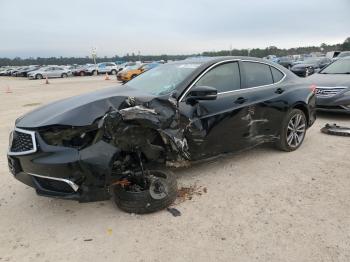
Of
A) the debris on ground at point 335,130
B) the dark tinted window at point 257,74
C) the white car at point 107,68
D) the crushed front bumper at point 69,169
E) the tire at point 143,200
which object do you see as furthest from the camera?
the white car at point 107,68

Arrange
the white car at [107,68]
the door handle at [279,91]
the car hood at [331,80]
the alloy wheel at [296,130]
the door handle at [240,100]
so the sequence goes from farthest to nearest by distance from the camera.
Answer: the white car at [107,68] → the car hood at [331,80] → the alloy wheel at [296,130] → the door handle at [279,91] → the door handle at [240,100]

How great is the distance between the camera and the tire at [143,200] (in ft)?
12.3

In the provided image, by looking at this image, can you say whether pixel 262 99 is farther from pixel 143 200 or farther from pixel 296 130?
pixel 143 200

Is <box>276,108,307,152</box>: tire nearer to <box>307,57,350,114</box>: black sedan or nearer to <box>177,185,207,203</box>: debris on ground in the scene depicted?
<box>177,185,207,203</box>: debris on ground

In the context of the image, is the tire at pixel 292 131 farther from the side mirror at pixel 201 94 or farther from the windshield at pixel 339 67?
the windshield at pixel 339 67

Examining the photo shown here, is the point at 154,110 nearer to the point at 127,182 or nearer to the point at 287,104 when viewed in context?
the point at 127,182

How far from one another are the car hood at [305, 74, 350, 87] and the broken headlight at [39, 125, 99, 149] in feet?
20.4

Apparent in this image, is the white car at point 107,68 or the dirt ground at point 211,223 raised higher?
the dirt ground at point 211,223

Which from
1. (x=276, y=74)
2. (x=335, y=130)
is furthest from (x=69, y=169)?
(x=335, y=130)

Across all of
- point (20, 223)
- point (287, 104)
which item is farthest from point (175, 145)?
point (287, 104)

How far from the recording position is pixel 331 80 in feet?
28.2

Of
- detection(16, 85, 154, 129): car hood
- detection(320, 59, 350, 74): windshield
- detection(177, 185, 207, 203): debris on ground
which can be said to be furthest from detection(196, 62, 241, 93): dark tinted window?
detection(320, 59, 350, 74): windshield

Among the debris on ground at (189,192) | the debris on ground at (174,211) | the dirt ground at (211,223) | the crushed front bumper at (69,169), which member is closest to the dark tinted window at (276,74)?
the dirt ground at (211,223)

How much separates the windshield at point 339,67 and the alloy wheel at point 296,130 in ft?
13.9
